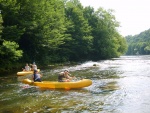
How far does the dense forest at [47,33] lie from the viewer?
2773 centimetres

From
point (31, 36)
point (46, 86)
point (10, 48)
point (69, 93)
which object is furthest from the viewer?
point (31, 36)

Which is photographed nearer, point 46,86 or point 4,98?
point 4,98

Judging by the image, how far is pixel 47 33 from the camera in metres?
36.1

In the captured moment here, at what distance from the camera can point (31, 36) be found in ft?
111

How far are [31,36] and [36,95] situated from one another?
20.9m

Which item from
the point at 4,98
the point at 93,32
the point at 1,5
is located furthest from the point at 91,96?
the point at 93,32

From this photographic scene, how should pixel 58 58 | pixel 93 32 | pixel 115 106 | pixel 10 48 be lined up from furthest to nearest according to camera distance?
1. pixel 93 32
2. pixel 58 58
3. pixel 10 48
4. pixel 115 106

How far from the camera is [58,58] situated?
4688 centimetres

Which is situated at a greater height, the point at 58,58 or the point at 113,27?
the point at 113,27

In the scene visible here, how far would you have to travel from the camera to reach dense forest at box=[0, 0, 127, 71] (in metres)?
27.7

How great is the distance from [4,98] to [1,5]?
1745cm

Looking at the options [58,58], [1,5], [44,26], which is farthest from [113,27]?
[1,5]

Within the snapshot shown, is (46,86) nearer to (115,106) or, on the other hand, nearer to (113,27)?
Result: (115,106)

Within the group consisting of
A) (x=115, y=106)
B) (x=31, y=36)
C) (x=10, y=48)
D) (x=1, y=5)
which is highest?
(x=1, y=5)
